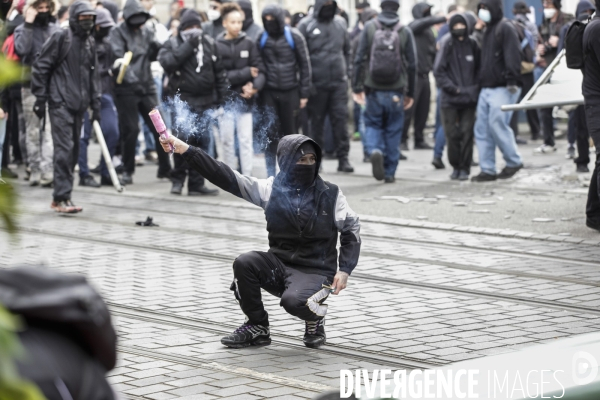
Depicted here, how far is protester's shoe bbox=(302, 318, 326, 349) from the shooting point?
5973mm

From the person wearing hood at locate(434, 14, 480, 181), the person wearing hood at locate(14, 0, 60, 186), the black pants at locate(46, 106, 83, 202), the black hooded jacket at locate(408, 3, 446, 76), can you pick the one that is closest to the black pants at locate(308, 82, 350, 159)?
the person wearing hood at locate(434, 14, 480, 181)

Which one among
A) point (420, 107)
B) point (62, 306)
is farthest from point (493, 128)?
point (62, 306)

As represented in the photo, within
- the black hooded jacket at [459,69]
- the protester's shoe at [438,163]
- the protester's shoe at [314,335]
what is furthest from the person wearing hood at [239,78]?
the protester's shoe at [314,335]

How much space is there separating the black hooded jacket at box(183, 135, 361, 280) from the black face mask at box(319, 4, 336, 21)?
28.4 feet

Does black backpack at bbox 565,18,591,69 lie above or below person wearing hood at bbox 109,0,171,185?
above

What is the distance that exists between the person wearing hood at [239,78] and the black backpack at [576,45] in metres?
4.50

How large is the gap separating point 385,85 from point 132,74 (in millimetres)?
3070

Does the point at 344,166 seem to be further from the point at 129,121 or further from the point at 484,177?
the point at 129,121

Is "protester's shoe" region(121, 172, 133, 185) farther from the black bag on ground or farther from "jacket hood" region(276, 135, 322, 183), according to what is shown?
the black bag on ground

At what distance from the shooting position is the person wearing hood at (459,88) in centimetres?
1318

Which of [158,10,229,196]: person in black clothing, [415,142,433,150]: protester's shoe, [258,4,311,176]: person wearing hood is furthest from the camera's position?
[415,142,433,150]: protester's shoe

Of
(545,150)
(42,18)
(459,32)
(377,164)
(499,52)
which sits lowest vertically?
(545,150)

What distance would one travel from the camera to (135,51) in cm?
1352

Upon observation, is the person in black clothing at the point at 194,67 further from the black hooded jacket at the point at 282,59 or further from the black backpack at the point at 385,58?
the black backpack at the point at 385,58
